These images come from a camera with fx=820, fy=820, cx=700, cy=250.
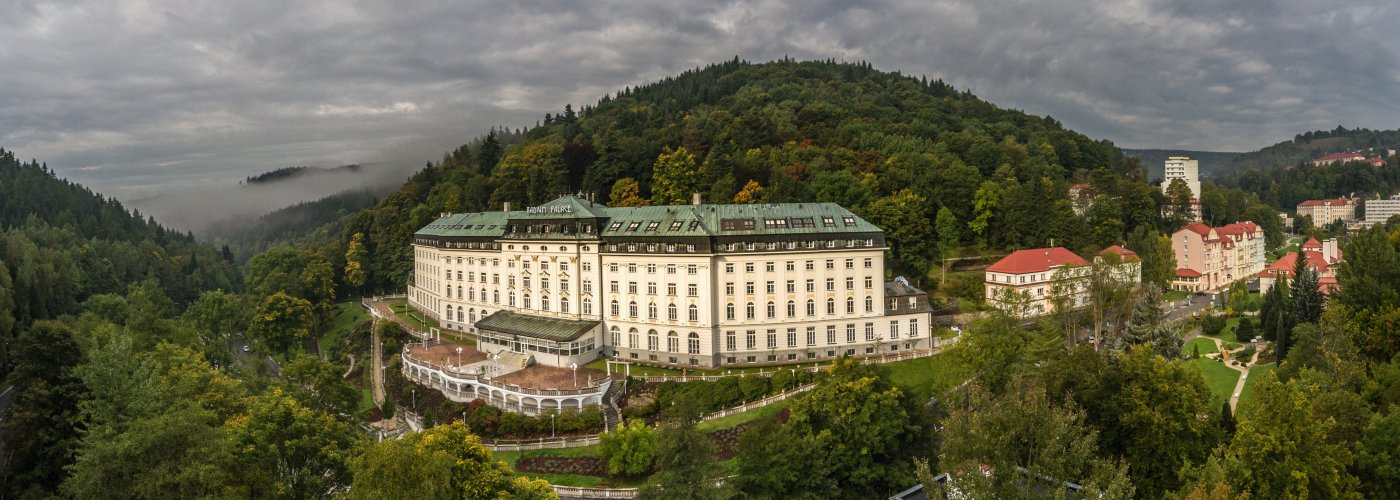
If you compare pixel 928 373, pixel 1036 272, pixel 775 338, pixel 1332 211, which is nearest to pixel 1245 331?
pixel 1036 272

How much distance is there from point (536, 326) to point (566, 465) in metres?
18.0

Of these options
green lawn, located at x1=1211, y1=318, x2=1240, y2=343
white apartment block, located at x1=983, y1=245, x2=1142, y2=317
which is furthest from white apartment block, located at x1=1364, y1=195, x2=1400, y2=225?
green lawn, located at x1=1211, y1=318, x2=1240, y2=343

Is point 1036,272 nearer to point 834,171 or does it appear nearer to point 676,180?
point 834,171

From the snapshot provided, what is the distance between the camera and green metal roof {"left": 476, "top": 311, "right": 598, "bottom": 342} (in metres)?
56.9

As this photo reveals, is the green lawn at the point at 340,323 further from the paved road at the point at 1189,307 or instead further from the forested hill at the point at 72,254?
the paved road at the point at 1189,307

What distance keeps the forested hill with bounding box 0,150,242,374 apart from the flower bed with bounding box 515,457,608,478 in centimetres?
4866

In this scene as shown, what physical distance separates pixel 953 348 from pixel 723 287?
1642cm

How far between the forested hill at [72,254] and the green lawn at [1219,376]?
274ft

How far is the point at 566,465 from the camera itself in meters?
43.5

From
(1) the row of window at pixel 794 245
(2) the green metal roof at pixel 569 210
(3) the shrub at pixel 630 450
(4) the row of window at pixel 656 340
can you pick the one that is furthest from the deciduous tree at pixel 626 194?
(3) the shrub at pixel 630 450

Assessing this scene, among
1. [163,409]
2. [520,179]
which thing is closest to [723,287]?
[163,409]

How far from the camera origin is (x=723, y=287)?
181 ft

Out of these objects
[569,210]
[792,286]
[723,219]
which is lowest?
[792,286]

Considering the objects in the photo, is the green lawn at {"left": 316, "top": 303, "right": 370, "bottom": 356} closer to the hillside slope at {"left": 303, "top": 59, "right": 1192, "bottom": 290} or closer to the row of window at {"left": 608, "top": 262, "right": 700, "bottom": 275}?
the hillside slope at {"left": 303, "top": 59, "right": 1192, "bottom": 290}
